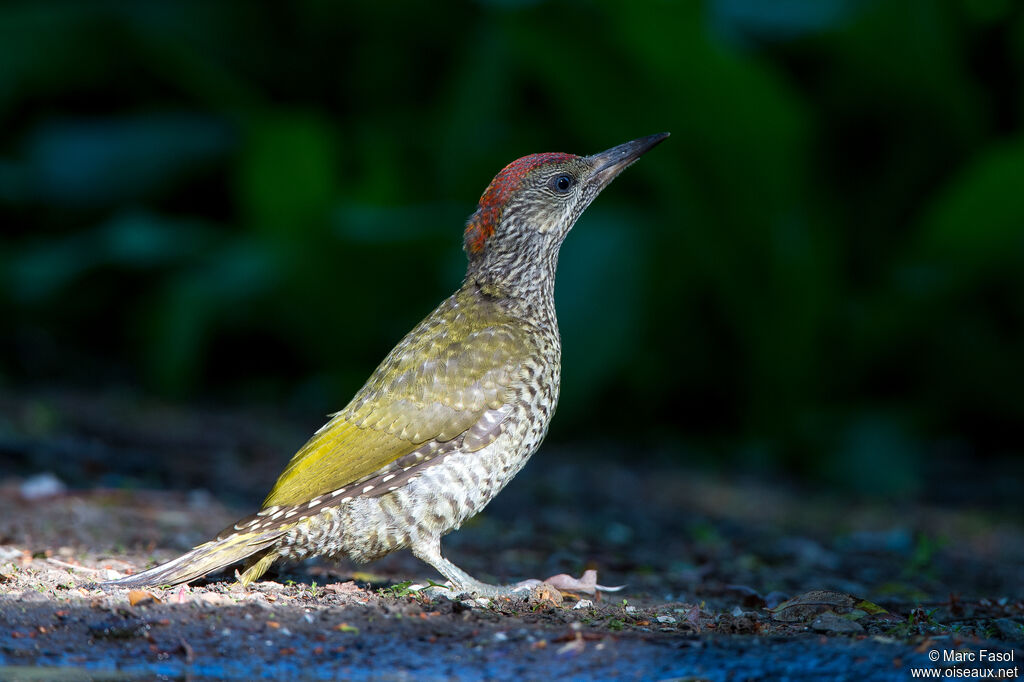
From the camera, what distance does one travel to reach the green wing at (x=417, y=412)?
4.09 metres

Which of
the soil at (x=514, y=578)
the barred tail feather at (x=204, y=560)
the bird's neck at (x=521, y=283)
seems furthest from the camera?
the bird's neck at (x=521, y=283)

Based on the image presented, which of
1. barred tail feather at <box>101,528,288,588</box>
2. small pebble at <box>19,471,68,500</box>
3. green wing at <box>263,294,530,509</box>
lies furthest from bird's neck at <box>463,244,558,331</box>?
small pebble at <box>19,471,68,500</box>

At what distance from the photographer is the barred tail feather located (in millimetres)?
3684

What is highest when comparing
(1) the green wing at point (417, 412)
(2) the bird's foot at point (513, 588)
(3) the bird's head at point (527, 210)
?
(3) the bird's head at point (527, 210)

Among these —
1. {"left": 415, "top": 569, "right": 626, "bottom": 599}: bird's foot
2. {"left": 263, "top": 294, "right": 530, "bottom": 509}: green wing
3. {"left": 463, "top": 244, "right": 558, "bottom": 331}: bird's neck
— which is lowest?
{"left": 415, "top": 569, "right": 626, "bottom": 599}: bird's foot

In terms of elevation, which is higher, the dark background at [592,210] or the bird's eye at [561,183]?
the dark background at [592,210]

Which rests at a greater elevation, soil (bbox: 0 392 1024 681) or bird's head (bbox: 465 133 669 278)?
bird's head (bbox: 465 133 669 278)

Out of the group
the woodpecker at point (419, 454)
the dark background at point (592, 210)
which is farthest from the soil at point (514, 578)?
the dark background at point (592, 210)

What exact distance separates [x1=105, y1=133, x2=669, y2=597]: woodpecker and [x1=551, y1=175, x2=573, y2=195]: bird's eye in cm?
51

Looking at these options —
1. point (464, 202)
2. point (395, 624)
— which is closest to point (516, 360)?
point (395, 624)

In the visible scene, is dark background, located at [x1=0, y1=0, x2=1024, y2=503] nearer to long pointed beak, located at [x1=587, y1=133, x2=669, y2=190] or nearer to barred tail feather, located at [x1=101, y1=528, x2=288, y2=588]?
long pointed beak, located at [x1=587, y1=133, x2=669, y2=190]

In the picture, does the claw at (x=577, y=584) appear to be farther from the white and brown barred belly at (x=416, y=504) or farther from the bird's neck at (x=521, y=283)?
the bird's neck at (x=521, y=283)

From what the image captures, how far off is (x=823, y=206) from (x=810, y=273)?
951mm

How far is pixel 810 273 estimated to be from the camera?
7.78 metres
